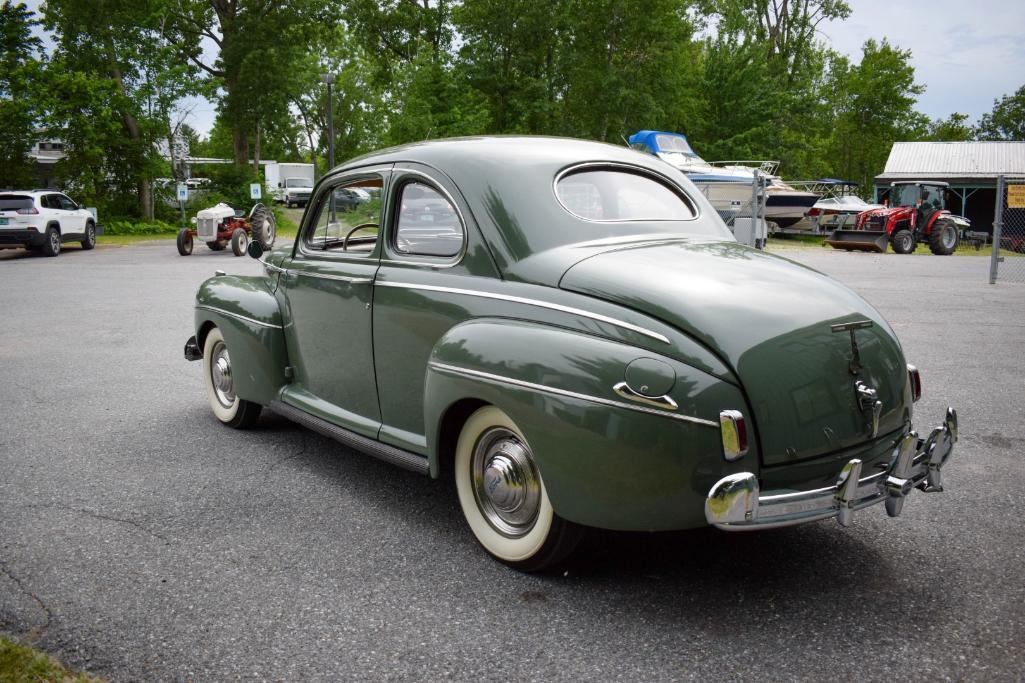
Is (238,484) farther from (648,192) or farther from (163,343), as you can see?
(163,343)

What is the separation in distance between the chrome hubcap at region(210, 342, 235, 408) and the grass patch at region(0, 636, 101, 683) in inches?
110

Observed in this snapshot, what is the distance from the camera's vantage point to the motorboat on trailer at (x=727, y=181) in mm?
25719

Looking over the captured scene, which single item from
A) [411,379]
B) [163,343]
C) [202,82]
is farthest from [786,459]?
[202,82]

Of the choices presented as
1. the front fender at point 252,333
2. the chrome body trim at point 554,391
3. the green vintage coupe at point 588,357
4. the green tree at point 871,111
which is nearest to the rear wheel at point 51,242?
the front fender at point 252,333

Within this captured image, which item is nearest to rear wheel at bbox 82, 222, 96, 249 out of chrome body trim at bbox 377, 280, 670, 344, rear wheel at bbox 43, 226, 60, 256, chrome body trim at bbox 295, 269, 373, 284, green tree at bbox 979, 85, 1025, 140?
rear wheel at bbox 43, 226, 60, 256

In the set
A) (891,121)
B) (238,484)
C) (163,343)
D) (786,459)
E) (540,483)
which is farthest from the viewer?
(891,121)

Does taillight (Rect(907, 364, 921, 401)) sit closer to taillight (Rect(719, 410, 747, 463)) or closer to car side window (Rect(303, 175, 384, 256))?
taillight (Rect(719, 410, 747, 463))

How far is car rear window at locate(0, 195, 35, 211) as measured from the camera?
64.6ft

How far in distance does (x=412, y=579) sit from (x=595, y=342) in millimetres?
1203

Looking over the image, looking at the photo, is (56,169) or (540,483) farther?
(56,169)

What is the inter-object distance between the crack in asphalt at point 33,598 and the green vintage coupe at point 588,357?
145 cm

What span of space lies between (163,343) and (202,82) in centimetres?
2388

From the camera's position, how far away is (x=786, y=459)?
279cm

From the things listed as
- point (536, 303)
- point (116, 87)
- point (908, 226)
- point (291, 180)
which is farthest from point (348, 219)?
point (291, 180)
